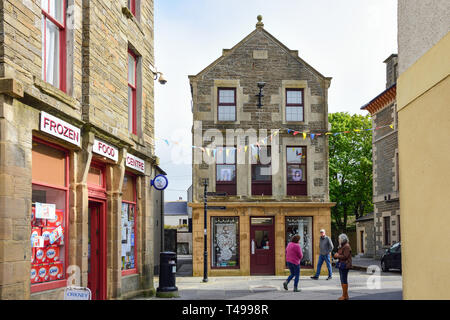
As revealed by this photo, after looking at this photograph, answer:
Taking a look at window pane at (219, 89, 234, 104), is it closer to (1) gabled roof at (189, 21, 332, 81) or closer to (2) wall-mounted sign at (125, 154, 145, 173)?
(1) gabled roof at (189, 21, 332, 81)

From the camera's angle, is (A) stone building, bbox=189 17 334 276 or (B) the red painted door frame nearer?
(B) the red painted door frame

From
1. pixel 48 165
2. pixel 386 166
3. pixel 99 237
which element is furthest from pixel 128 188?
pixel 386 166

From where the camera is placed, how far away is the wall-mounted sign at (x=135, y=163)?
1436 centimetres

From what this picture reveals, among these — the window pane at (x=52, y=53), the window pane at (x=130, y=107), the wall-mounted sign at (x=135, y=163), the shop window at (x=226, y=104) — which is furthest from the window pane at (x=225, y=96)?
the window pane at (x=52, y=53)

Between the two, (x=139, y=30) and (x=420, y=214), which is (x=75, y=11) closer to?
(x=139, y=30)

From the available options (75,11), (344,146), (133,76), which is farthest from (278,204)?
(344,146)

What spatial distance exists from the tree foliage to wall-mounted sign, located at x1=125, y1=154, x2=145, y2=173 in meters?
33.9

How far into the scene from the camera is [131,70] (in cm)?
1561

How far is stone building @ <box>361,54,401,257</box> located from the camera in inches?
1277

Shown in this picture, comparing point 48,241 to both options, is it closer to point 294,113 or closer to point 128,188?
point 128,188

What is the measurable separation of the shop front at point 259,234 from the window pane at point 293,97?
4.84 metres

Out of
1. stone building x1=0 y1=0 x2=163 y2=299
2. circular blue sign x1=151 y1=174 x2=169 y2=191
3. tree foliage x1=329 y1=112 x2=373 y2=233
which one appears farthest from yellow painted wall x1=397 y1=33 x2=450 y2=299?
tree foliage x1=329 y1=112 x2=373 y2=233

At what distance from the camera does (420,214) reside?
6.43m

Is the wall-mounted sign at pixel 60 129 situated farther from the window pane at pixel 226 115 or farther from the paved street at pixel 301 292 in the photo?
the window pane at pixel 226 115
